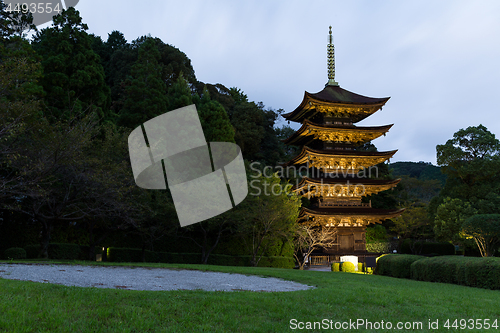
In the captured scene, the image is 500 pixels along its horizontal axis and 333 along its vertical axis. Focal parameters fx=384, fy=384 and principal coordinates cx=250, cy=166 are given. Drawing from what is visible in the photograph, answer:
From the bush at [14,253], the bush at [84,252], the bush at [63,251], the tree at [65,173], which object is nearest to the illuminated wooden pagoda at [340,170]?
the bush at [84,252]

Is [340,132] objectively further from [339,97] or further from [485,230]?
[485,230]

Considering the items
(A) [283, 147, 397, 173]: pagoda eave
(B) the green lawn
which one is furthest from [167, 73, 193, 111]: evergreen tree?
(B) the green lawn

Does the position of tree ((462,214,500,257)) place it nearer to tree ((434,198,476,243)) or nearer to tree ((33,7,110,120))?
tree ((434,198,476,243))

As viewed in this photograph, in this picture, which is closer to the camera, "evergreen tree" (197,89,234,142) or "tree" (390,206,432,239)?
"tree" (390,206,432,239)

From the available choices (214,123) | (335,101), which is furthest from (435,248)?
(214,123)

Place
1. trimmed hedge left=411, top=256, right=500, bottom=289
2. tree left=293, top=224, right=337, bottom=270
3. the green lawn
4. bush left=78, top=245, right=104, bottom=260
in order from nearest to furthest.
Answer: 1. the green lawn
2. trimmed hedge left=411, top=256, right=500, bottom=289
3. bush left=78, top=245, right=104, bottom=260
4. tree left=293, top=224, right=337, bottom=270

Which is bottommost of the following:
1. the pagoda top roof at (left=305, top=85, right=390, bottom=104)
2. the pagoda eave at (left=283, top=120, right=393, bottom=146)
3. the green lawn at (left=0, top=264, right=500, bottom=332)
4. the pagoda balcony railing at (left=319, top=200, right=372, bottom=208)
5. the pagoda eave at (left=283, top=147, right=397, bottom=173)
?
the green lawn at (left=0, top=264, right=500, bottom=332)

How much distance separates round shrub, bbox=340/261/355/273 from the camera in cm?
2203

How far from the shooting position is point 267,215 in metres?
24.3

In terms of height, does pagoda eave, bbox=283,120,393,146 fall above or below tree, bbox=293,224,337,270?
above

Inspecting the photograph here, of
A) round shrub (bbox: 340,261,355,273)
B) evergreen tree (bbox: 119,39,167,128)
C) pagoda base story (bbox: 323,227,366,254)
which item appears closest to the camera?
round shrub (bbox: 340,261,355,273)

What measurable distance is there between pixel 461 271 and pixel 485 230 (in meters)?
9.90

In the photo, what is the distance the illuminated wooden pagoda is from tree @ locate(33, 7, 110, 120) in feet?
55.8

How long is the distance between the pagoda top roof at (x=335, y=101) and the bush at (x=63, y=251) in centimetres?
2054
